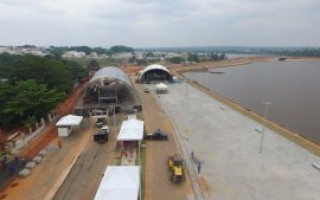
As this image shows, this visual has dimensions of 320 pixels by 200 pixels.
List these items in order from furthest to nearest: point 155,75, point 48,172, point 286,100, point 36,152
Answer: point 155,75 → point 286,100 → point 36,152 → point 48,172

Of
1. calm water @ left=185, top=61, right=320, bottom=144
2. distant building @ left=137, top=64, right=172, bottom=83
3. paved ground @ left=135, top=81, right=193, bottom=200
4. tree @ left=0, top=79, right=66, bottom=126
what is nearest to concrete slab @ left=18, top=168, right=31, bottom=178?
paved ground @ left=135, top=81, right=193, bottom=200

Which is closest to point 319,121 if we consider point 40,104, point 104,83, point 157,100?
point 157,100

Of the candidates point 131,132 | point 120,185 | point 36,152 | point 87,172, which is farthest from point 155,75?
point 120,185

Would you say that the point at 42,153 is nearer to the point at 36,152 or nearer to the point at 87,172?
the point at 36,152

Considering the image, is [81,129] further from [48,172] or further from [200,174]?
[200,174]

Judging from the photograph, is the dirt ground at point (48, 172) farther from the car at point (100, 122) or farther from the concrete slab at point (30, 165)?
the car at point (100, 122)

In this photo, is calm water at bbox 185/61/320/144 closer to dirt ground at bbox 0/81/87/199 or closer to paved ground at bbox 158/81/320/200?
paved ground at bbox 158/81/320/200

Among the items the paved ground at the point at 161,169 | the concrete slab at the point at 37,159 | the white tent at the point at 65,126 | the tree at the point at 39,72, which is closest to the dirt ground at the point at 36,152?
the concrete slab at the point at 37,159
